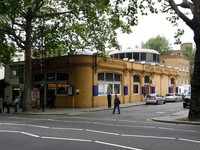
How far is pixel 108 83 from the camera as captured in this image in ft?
133

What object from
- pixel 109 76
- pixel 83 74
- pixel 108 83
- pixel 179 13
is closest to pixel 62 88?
pixel 83 74

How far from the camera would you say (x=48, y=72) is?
39.4 metres

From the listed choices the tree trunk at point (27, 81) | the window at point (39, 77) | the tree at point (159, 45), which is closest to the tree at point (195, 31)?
the tree trunk at point (27, 81)

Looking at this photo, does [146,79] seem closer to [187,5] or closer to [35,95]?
→ [35,95]

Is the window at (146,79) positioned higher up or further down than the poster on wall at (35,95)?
higher up

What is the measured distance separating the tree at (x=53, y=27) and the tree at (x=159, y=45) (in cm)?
6835

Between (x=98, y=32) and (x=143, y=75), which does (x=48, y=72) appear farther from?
(x=143, y=75)

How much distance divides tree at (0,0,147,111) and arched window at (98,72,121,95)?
4.58 m

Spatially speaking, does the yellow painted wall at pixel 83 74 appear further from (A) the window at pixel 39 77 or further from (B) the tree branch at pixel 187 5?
(B) the tree branch at pixel 187 5

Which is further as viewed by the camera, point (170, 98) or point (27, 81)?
point (170, 98)

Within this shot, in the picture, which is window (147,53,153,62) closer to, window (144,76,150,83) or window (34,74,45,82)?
window (144,76,150,83)

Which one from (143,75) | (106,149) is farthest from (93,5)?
(106,149)

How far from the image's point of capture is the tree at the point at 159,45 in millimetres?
103994

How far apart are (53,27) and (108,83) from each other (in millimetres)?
9197
